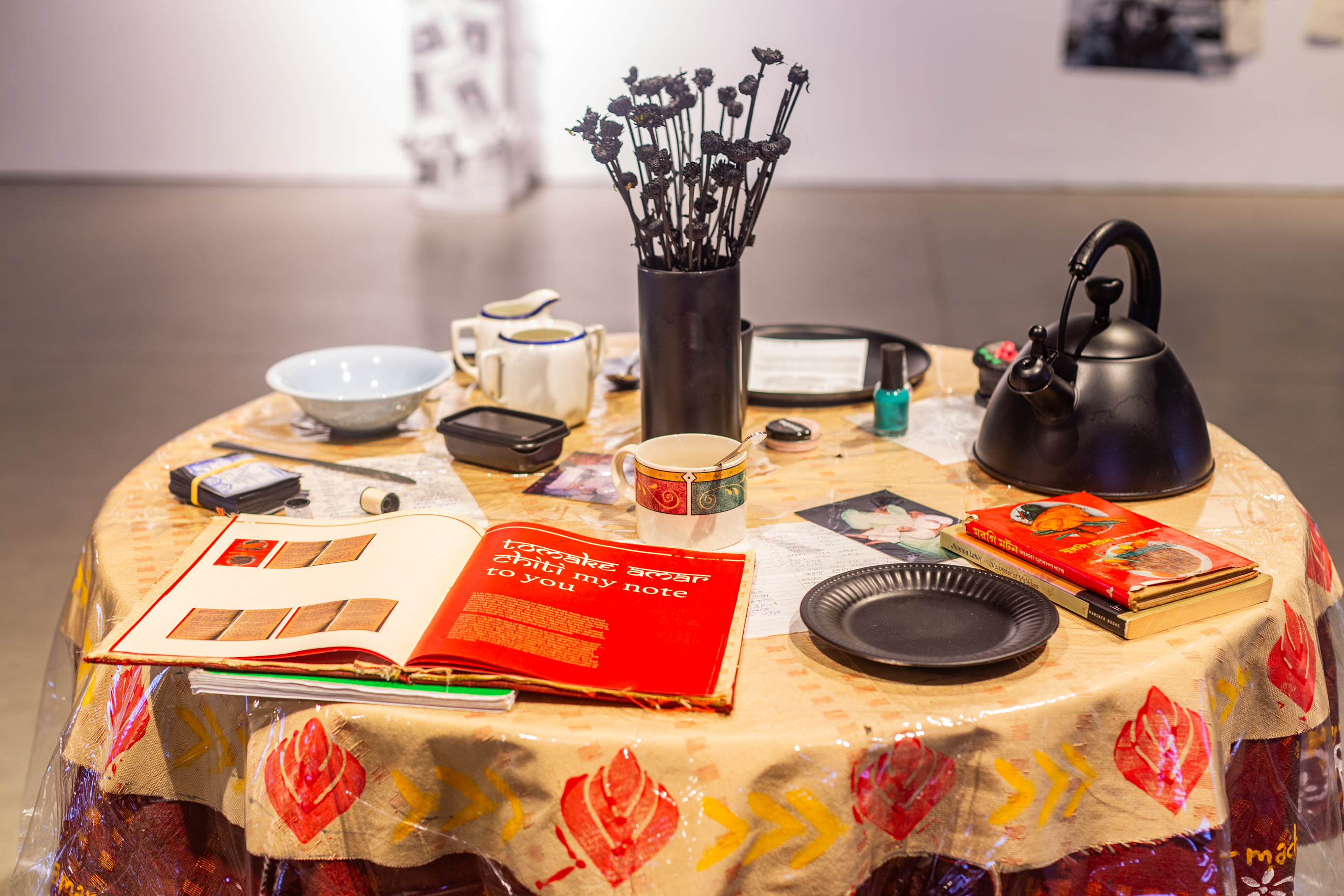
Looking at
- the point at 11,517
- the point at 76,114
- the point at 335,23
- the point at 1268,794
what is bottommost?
the point at 11,517

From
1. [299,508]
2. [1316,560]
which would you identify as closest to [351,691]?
[299,508]

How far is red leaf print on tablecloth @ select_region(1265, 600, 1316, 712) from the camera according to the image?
36.8 inches

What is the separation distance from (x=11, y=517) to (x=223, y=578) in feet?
7.88

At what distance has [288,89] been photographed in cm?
682

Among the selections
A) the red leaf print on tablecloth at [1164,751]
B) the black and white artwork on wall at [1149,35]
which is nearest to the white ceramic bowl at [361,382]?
the red leaf print on tablecloth at [1164,751]

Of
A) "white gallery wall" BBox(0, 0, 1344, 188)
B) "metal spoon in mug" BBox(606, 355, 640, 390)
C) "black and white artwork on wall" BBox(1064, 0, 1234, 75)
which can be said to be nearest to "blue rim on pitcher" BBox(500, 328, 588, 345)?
"metal spoon in mug" BBox(606, 355, 640, 390)

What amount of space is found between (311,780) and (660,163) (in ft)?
2.22

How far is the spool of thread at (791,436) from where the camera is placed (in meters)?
1.31

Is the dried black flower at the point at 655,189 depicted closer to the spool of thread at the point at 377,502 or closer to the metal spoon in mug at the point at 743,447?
the metal spoon in mug at the point at 743,447

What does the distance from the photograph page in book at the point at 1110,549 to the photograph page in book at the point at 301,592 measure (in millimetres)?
503

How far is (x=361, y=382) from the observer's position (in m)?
1.49

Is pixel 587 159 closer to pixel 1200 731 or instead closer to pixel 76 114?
pixel 76 114

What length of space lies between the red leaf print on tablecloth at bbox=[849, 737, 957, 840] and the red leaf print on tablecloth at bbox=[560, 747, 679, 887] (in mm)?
137

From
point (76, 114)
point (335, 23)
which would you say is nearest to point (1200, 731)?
point (335, 23)
